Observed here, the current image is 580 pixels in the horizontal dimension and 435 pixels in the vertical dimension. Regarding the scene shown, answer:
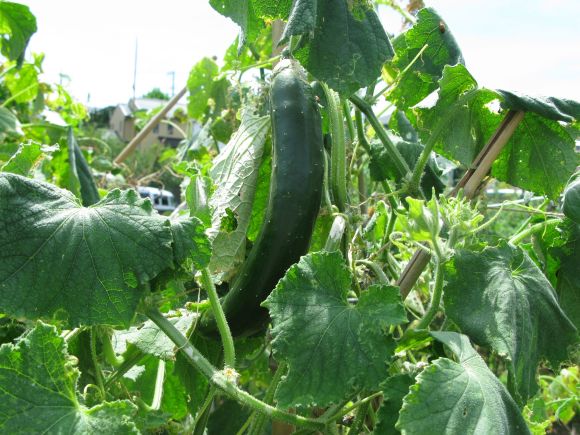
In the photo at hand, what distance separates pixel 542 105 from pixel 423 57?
279mm

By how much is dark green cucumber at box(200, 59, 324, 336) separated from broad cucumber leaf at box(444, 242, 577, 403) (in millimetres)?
249

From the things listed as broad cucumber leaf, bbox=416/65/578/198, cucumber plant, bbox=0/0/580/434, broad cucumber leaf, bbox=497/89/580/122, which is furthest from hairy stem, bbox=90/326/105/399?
broad cucumber leaf, bbox=497/89/580/122

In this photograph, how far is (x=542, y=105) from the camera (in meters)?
1.23

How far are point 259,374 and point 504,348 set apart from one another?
98 cm

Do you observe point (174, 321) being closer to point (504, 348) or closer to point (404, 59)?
point (504, 348)

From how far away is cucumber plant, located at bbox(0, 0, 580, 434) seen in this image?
89 cm

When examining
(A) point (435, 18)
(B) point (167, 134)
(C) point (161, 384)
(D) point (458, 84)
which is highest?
(A) point (435, 18)

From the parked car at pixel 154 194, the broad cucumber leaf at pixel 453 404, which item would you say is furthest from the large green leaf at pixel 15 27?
the broad cucumber leaf at pixel 453 404

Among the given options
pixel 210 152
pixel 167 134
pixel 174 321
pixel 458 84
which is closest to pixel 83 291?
pixel 174 321

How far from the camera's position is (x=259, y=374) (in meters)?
1.81

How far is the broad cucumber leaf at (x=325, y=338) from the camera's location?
0.88 m

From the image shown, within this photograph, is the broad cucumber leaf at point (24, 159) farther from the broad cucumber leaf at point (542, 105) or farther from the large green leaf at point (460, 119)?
the broad cucumber leaf at point (542, 105)

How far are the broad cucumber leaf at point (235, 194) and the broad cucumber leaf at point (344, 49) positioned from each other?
0.24 m

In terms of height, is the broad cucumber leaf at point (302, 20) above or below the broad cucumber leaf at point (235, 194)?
above
